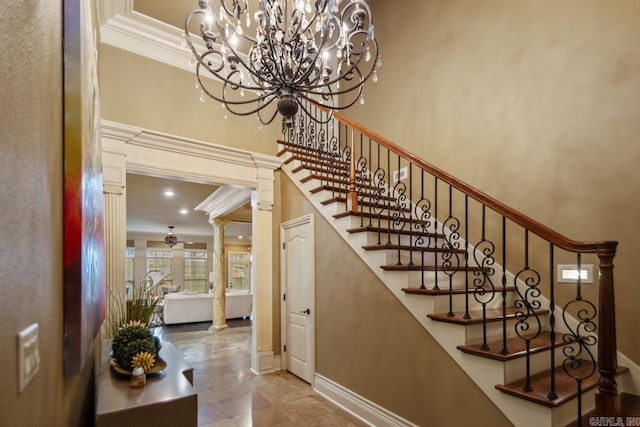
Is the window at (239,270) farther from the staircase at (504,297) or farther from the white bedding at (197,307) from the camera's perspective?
the staircase at (504,297)

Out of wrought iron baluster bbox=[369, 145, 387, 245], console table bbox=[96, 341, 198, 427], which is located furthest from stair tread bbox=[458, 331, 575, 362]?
console table bbox=[96, 341, 198, 427]

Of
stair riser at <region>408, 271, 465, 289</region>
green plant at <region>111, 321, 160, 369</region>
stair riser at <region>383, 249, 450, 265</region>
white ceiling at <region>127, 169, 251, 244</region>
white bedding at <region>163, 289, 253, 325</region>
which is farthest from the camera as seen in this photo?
white bedding at <region>163, 289, 253, 325</region>

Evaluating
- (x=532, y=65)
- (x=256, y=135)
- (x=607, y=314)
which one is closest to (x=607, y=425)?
(x=607, y=314)

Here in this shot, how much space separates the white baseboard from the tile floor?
0.07 meters

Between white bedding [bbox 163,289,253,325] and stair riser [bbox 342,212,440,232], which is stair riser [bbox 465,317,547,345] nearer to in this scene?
stair riser [bbox 342,212,440,232]

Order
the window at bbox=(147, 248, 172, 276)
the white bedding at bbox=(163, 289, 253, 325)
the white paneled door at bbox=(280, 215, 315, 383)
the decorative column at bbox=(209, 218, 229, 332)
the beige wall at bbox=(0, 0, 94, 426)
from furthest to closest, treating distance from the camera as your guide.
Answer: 1. the window at bbox=(147, 248, 172, 276)
2. the white bedding at bbox=(163, 289, 253, 325)
3. the decorative column at bbox=(209, 218, 229, 332)
4. the white paneled door at bbox=(280, 215, 315, 383)
5. the beige wall at bbox=(0, 0, 94, 426)

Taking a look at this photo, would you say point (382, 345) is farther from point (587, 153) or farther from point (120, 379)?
point (587, 153)

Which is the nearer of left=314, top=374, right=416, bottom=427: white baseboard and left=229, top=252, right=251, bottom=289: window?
left=314, top=374, right=416, bottom=427: white baseboard

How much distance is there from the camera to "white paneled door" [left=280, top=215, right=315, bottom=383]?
4.26 m

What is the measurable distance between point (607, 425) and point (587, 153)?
2.15 m

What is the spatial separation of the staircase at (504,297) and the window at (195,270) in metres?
12.5

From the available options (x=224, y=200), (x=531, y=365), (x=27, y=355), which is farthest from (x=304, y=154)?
(x=27, y=355)

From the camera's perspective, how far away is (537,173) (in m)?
3.27

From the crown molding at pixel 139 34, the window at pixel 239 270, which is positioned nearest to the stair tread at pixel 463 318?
the crown molding at pixel 139 34
